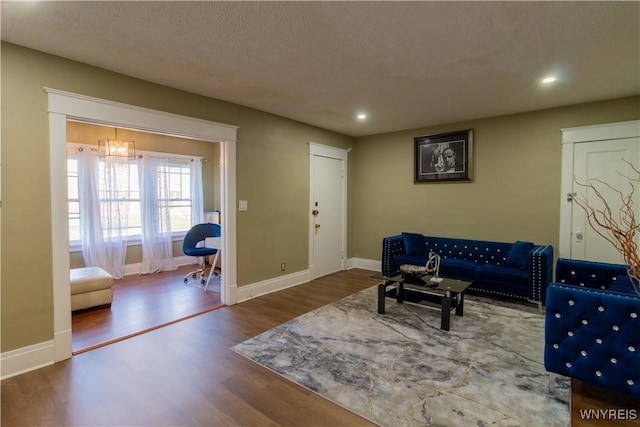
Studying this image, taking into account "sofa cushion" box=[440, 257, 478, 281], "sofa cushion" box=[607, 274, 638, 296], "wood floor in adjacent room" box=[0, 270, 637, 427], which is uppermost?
"sofa cushion" box=[607, 274, 638, 296]

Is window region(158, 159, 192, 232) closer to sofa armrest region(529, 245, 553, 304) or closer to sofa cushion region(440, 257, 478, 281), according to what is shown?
sofa cushion region(440, 257, 478, 281)

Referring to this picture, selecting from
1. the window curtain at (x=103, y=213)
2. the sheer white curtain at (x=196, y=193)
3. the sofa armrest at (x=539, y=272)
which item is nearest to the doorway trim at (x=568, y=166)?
the sofa armrest at (x=539, y=272)

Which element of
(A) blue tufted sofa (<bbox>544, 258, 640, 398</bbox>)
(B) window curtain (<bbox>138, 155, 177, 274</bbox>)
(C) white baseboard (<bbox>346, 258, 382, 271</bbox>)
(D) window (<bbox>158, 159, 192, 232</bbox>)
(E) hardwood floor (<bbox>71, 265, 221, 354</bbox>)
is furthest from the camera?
(D) window (<bbox>158, 159, 192, 232</bbox>)

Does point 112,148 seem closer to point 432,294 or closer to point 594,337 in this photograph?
point 432,294

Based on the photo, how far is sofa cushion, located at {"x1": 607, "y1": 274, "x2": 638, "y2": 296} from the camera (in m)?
2.60

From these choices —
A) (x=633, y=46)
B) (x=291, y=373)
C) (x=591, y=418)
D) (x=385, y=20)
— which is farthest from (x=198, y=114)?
(x=591, y=418)

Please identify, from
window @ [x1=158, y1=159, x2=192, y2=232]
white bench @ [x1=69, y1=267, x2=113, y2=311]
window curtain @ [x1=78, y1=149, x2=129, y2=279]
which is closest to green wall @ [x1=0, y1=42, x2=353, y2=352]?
white bench @ [x1=69, y1=267, x2=113, y2=311]

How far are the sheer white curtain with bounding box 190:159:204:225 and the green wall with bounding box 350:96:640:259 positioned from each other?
10.3 feet

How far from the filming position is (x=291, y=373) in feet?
8.00

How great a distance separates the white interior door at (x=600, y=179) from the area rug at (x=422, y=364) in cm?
122

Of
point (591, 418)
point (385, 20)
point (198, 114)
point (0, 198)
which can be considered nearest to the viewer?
point (591, 418)

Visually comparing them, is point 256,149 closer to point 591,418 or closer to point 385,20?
point 385,20

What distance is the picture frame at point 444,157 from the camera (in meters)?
4.86

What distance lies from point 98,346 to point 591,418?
3.76 metres
